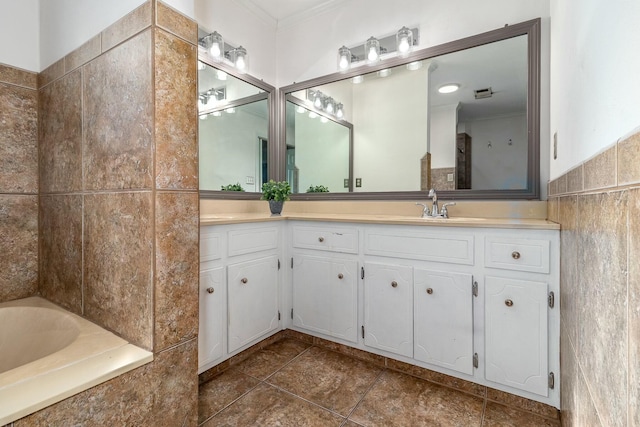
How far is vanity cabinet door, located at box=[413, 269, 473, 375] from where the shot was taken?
59.9 inches

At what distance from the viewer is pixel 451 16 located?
2.00 m

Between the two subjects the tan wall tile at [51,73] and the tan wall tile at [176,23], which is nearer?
the tan wall tile at [176,23]

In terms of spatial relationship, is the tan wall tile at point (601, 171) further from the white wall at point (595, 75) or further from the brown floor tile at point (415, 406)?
the brown floor tile at point (415, 406)

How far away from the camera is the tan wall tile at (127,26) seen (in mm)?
964

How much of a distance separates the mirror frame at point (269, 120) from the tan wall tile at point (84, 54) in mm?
999

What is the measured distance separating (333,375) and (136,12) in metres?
1.88

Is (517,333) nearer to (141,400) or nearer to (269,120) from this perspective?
(141,400)

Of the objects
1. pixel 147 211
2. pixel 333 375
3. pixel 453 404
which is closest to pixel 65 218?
pixel 147 211

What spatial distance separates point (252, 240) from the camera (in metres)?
1.88

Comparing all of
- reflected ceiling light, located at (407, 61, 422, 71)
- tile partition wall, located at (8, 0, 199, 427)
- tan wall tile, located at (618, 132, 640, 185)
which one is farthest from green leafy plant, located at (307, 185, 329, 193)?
tan wall tile, located at (618, 132, 640, 185)

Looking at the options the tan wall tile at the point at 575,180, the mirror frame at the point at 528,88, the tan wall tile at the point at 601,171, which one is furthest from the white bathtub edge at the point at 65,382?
the mirror frame at the point at 528,88

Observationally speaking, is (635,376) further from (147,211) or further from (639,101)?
(147,211)

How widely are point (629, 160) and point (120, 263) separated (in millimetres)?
1357

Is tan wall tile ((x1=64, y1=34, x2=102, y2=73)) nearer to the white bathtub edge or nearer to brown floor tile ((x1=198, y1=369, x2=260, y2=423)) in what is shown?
the white bathtub edge
